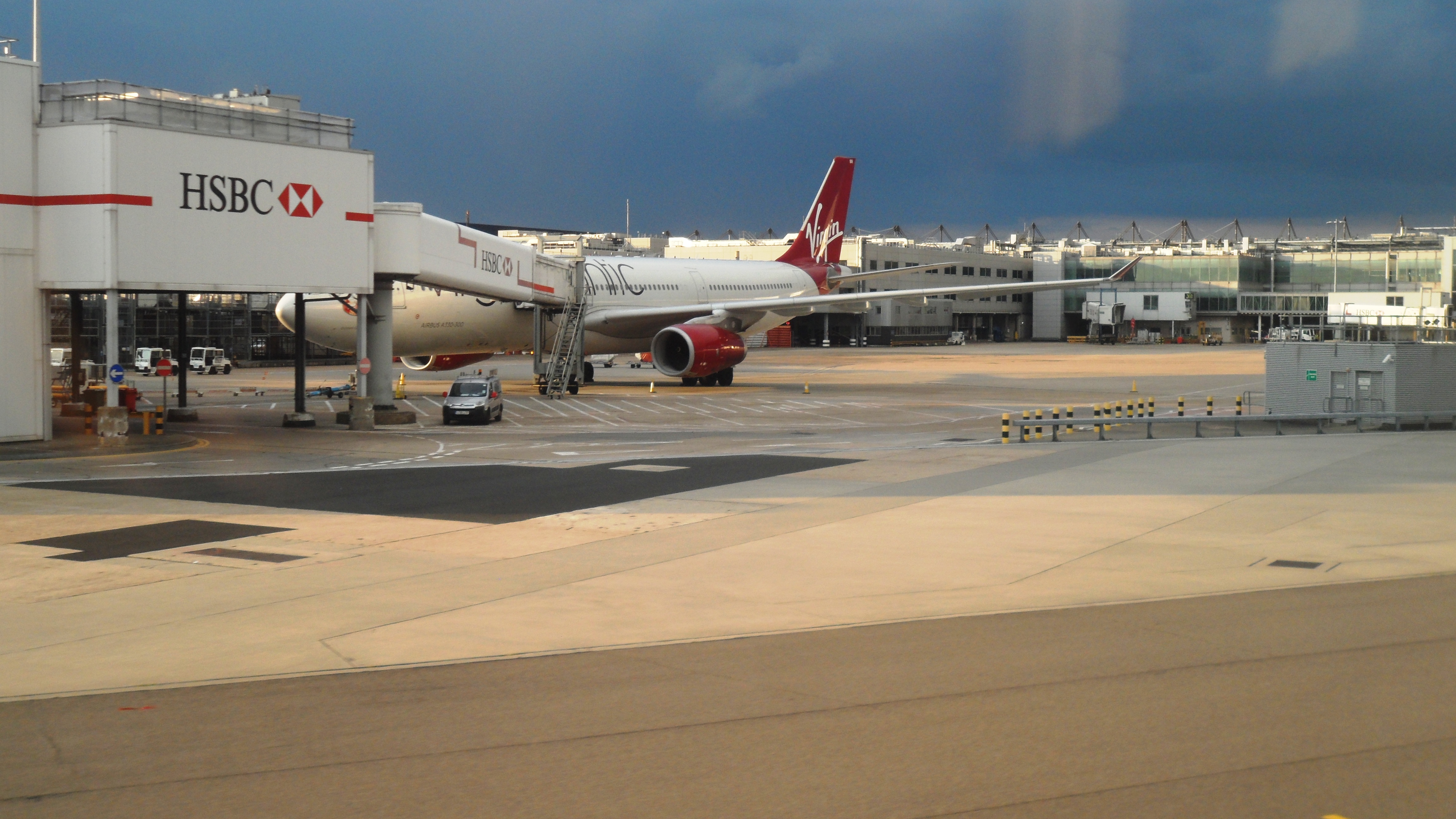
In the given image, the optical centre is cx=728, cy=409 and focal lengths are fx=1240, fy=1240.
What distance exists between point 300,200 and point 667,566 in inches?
869

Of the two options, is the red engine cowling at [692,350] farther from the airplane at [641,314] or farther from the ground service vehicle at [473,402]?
the ground service vehicle at [473,402]

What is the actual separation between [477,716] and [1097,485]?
1658 cm

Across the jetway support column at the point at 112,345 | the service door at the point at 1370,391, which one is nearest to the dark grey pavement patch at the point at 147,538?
the jetway support column at the point at 112,345

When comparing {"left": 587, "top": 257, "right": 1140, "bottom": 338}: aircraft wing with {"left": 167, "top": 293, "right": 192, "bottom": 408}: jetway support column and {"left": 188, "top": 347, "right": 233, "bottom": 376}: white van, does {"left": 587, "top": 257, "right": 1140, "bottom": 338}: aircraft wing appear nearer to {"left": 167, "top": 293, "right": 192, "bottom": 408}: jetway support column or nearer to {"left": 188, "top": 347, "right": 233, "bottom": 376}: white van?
{"left": 167, "top": 293, "right": 192, "bottom": 408}: jetway support column

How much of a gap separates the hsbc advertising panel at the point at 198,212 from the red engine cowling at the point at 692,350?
16.2m

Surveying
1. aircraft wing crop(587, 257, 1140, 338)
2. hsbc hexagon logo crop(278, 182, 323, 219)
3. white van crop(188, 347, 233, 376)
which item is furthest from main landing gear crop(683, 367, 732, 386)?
white van crop(188, 347, 233, 376)

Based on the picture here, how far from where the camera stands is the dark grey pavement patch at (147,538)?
17.0m

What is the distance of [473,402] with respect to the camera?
37531mm

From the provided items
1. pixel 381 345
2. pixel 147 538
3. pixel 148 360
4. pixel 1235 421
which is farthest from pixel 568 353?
pixel 148 360

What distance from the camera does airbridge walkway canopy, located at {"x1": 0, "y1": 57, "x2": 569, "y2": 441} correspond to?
2984 cm

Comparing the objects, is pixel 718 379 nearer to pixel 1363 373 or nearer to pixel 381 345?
pixel 381 345

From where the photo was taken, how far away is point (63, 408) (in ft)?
133

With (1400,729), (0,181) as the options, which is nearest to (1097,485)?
(1400,729)

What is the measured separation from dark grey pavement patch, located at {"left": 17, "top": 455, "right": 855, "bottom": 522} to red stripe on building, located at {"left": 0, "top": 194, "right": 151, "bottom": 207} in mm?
8561
